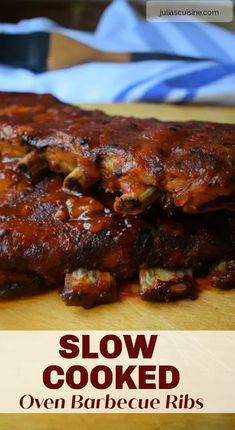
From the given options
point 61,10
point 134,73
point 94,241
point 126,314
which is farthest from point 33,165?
point 134,73

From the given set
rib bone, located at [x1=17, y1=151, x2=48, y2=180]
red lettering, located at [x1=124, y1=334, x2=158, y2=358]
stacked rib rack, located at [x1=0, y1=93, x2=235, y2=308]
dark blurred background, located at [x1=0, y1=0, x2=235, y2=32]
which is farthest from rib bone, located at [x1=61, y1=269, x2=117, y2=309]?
dark blurred background, located at [x1=0, y1=0, x2=235, y2=32]

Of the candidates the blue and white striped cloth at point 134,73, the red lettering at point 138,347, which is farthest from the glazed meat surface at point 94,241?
the blue and white striped cloth at point 134,73

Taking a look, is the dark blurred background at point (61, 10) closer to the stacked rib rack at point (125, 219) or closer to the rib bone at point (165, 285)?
the stacked rib rack at point (125, 219)

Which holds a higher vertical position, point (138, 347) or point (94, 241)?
point (94, 241)

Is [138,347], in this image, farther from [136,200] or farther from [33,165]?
[33,165]

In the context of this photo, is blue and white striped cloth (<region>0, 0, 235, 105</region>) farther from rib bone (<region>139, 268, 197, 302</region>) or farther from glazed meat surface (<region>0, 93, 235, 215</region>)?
rib bone (<region>139, 268, 197, 302</region>)
